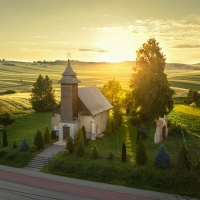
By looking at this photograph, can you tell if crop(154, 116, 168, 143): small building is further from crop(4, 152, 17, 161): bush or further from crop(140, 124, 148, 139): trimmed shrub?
crop(4, 152, 17, 161): bush

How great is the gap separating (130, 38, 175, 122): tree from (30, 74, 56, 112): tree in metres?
23.9

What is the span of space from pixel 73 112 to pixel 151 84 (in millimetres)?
14490

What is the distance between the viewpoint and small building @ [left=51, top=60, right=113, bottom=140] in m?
38.9

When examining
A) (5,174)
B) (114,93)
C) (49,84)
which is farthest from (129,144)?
(49,84)

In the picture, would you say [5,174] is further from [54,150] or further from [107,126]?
[107,126]

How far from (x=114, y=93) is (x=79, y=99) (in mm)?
19755

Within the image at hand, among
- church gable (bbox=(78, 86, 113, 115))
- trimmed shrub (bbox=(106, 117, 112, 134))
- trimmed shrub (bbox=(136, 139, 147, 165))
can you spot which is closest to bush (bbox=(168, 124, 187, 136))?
trimmed shrub (bbox=(106, 117, 112, 134))

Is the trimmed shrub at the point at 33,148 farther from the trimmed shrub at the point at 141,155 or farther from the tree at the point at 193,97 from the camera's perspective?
the tree at the point at 193,97

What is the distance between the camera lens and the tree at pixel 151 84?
44.5 metres

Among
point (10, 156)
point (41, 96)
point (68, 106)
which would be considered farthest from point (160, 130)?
point (41, 96)

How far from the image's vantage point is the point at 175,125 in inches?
1674

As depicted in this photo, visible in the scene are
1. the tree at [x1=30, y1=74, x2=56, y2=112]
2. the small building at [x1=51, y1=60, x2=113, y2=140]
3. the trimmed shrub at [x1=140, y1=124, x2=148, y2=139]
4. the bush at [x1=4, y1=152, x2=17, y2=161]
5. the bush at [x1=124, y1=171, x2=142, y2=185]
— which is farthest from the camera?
the tree at [x1=30, y1=74, x2=56, y2=112]

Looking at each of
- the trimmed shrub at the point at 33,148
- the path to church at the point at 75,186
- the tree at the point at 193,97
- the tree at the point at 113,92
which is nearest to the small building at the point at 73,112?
the trimmed shrub at the point at 33,148

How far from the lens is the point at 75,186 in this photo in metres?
27.5
